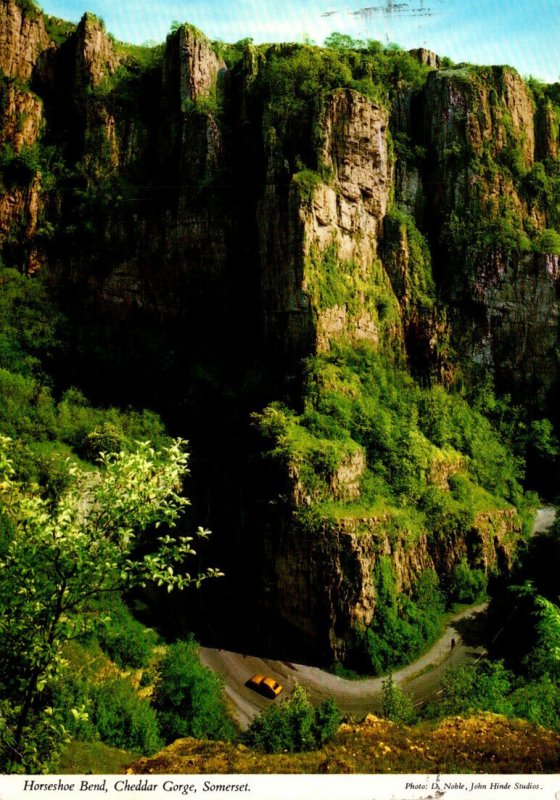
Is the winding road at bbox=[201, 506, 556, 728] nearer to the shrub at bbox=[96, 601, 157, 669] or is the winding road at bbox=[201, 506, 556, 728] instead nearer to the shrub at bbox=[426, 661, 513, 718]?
the shrub at bbox=[426, 661, 513, 718]

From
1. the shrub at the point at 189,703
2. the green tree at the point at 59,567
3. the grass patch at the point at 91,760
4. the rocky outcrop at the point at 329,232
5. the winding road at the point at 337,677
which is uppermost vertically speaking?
the rocky outcrop at the point at 329,232

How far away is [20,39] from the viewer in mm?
24312

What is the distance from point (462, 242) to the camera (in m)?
24.4

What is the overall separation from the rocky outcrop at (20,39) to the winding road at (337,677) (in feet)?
82.1

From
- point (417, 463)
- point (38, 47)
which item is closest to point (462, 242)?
point (417, 463)

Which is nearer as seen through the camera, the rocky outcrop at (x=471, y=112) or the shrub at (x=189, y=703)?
the shrub at (x=189, y=703)

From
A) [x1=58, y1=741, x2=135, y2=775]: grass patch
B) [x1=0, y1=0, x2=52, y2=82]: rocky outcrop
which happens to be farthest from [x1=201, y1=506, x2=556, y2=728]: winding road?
[x1=0, y1=0, x2=52, y2=82]: rocky outcrop

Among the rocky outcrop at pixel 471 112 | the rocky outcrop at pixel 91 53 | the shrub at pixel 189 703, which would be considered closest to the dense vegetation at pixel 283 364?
the shrub at pixel 189 703

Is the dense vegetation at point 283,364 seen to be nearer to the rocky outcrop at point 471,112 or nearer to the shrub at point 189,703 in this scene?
the shrub at point 189,703

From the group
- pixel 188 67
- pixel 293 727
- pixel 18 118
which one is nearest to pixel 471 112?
pixel 188 67

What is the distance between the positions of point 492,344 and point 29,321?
1943 cm

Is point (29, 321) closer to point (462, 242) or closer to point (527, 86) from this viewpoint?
point (462, 242)

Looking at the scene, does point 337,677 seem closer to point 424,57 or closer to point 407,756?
point 407,756

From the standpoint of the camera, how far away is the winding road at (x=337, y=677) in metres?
13.8
